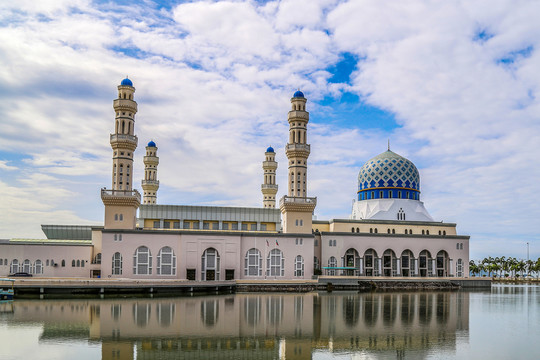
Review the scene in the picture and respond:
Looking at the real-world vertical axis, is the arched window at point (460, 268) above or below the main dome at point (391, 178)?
below

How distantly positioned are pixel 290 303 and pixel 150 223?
28.1 meters

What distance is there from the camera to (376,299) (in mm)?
44812

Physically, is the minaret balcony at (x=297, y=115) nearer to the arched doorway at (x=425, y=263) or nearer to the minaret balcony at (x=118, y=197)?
the minaret balcony at (x=118, y=197)

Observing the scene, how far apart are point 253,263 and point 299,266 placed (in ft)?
16.2

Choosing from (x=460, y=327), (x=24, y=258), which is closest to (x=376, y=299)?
(x=460, y=327)

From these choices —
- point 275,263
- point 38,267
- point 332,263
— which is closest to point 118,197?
point 38,267

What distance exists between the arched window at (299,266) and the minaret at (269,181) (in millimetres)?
23282

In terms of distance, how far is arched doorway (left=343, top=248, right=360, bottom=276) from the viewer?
6281 centimetres

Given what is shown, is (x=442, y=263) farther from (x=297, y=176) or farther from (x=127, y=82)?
(x=127, y=82)

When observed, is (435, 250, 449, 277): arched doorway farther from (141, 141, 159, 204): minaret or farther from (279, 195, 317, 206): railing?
(141, 141, 159, 204): minaret

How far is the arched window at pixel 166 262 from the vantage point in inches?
2188

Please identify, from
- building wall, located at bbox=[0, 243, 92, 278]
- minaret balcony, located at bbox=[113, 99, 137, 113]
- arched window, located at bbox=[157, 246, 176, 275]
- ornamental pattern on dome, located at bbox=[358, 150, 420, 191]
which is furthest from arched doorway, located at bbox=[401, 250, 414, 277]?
building wall, located at bbox=[0, 243, 92, 278]

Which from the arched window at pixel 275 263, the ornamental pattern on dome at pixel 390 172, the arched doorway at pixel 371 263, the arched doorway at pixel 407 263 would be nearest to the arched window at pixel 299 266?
the arched window at pixel 275 263

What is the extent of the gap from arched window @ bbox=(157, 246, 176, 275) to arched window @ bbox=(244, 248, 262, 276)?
751 cm
